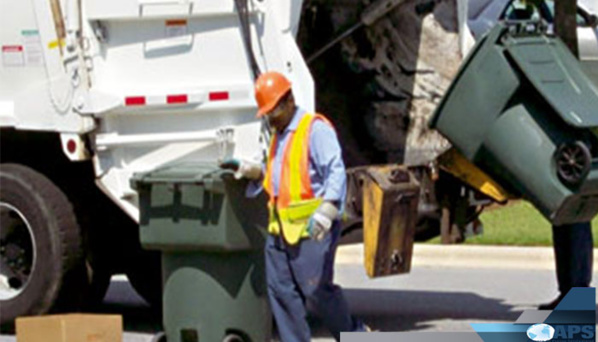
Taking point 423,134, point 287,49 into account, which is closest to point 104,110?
point 287,49

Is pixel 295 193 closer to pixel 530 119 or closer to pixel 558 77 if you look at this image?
pixel 530 119

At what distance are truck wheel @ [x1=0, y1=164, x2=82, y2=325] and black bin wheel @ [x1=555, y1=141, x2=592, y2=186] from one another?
2974 mm

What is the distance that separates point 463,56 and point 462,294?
8.90 feet

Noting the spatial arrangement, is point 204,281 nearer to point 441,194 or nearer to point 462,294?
point 441,194

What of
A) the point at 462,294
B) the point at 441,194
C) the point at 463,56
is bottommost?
the point at 462,294

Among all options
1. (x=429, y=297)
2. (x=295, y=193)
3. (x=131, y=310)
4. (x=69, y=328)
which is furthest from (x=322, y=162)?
(x=429, y=297)

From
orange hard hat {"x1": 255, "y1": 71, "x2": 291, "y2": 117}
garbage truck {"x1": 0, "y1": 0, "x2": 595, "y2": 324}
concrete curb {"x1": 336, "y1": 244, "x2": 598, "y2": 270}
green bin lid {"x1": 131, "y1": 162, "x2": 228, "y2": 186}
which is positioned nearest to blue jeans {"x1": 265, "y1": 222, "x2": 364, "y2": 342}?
green bin lid {"x1": 131, "y1": 162, "x2": 228, "y2": 186}

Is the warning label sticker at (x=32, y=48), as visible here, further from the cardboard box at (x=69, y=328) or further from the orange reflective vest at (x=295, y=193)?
the orange reflective vest at (x=295, y=193)

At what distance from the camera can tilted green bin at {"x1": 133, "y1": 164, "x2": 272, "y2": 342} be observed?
9.27 m

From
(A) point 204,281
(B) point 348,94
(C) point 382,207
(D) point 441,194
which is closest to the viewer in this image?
(A) point 204,281

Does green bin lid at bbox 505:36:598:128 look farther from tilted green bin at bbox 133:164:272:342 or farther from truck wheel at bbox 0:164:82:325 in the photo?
truck wheel at bbox 0:164:82:325

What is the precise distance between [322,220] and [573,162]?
4.96ft

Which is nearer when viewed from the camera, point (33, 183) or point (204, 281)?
point (204, 281)

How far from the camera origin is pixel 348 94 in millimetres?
11469
